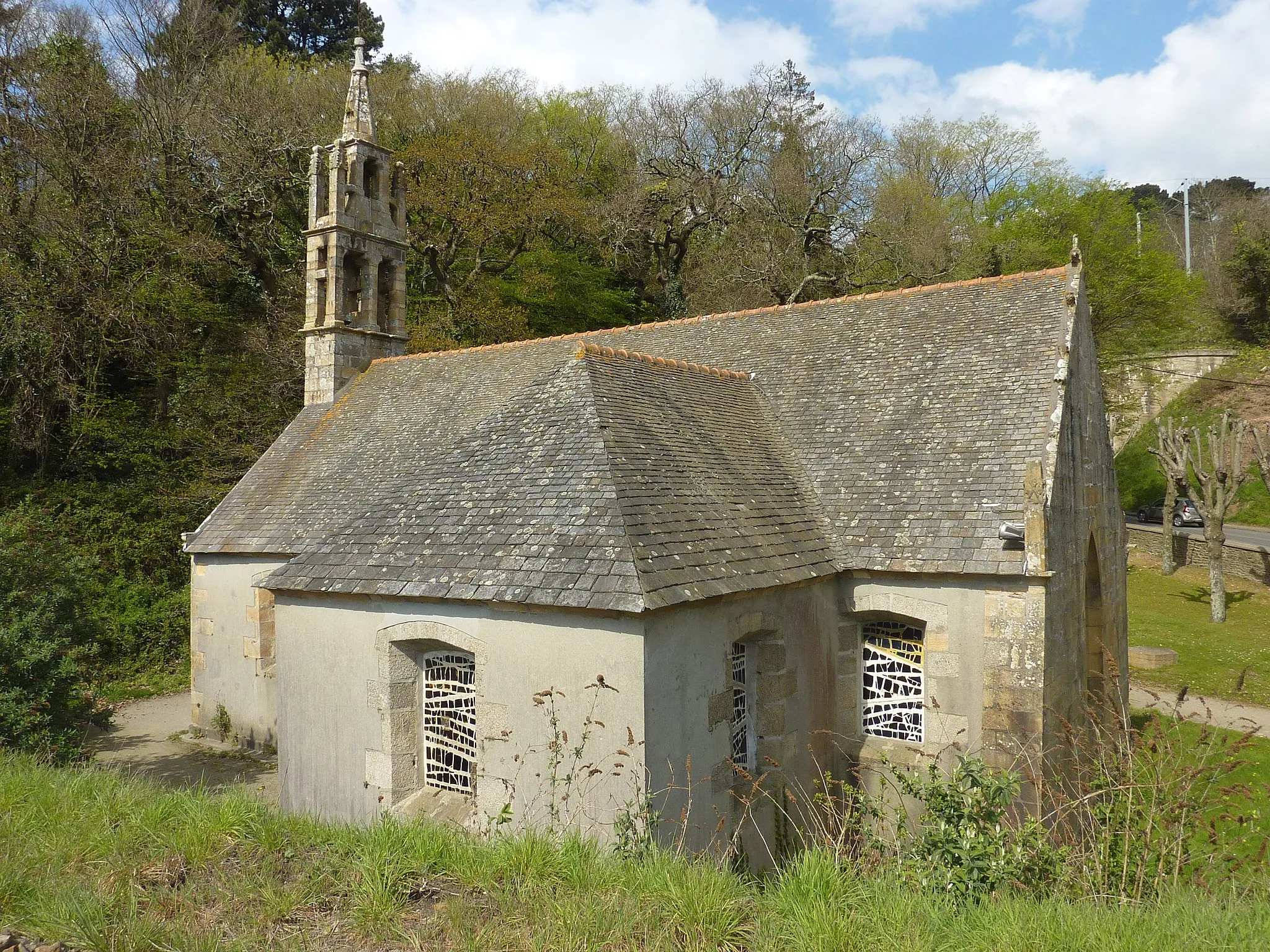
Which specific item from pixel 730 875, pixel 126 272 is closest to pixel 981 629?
pixel 730 875

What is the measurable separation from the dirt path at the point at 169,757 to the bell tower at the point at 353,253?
6773mm

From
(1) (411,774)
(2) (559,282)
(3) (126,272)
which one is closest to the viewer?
(1) (411,774)

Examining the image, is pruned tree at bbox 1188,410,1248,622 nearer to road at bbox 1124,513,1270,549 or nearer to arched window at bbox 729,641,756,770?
road at bbox 1124,513,1270,549

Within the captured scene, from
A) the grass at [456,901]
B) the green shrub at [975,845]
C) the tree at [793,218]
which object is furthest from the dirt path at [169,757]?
the tree at [793,218]

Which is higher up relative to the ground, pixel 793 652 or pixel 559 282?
pixel 559 282

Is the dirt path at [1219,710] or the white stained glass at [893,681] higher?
the white stained glass at [893,681]

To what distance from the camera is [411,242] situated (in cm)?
2808

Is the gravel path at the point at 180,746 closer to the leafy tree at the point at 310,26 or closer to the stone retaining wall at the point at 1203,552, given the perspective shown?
the stone retaining wall at the point at 1203,552

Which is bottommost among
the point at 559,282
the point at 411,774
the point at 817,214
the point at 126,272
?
the point at 411,774

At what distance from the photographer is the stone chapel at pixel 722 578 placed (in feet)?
23.7

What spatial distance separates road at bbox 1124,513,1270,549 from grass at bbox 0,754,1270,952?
1031 inches

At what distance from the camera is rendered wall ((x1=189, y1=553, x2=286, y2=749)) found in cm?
1398

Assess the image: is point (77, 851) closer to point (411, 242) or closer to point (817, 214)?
point (411, 242)

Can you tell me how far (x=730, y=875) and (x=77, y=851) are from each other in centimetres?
404
